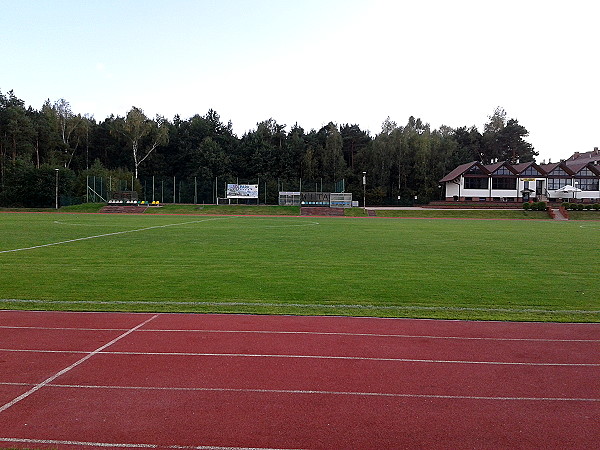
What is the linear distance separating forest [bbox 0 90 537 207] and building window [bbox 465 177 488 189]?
6470mm

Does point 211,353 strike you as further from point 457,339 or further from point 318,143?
point 318,143

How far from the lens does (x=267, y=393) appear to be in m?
5.41

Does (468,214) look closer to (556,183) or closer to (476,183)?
(476,183)

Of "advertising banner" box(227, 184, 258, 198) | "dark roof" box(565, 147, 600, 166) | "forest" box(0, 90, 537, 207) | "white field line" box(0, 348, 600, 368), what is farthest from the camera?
"dark roof" box(565, 147, 600, 166)

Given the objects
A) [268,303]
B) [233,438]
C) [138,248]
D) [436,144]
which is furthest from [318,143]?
[233,438]

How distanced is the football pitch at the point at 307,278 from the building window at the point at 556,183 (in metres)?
59.1

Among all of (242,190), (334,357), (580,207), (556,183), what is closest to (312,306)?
(334,357)

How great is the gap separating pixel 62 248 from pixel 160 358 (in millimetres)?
14188

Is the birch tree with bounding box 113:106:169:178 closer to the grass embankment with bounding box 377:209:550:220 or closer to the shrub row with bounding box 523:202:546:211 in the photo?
the grass embankment with bounding box 377:209:550:220

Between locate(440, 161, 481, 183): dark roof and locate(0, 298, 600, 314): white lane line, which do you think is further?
locate(440, 161, 481, 183): dark roof

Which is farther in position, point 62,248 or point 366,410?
point 62,248

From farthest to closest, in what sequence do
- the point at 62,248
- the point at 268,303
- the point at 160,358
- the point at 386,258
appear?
1. the point at 62,248
2. the point at 386,258
3. the point at 268,303
4. the point at 160,358

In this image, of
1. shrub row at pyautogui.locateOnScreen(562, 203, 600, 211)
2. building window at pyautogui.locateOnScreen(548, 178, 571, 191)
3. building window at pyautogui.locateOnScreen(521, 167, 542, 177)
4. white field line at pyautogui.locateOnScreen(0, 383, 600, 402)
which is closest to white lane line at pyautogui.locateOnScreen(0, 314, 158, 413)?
white field line at pyautogui.locateOnScreen(0, 383, 600, 402)

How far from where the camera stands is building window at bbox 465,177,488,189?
7212 cm
